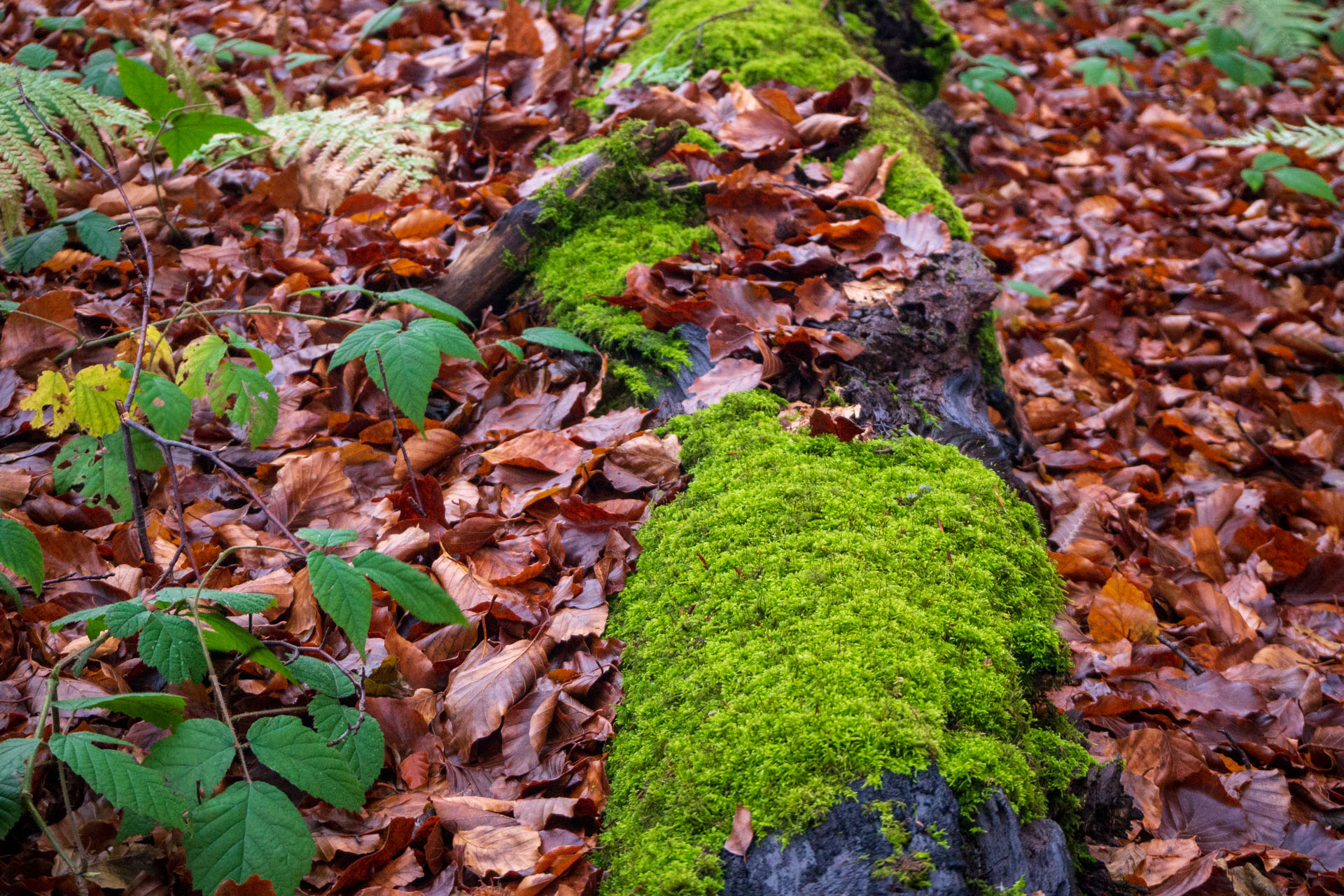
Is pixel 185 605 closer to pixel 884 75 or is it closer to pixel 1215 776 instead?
pixel 1215 776

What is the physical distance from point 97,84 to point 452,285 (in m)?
2.21

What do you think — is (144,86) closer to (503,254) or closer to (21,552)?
(503,254)

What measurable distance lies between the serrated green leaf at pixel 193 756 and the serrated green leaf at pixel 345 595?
29 centimetres

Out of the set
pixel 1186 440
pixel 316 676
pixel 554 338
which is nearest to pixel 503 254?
pixel 554 338

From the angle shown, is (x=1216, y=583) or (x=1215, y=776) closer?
(x=1215, y=776)

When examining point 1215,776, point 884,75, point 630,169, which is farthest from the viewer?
point 884,75

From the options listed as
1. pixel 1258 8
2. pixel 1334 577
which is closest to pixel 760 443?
pixel 1334 577

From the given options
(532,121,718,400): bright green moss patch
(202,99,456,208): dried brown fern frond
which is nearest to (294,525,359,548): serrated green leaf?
(532,121,718,400): bright green moss patch

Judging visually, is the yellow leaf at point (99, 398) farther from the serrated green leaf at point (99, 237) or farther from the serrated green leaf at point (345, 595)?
the serrated green leaf at point (99, 237)

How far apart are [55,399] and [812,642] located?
1935 millimetres

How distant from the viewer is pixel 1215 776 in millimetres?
1981

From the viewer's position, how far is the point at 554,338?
2.38 meters

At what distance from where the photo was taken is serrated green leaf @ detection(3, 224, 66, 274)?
2.83 m

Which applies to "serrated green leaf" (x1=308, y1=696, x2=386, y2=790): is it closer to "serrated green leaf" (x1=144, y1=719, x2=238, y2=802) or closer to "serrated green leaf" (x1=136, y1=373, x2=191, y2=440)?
"serrated green leaf" (x1=144, y1=719, x2=238, y2=802)
